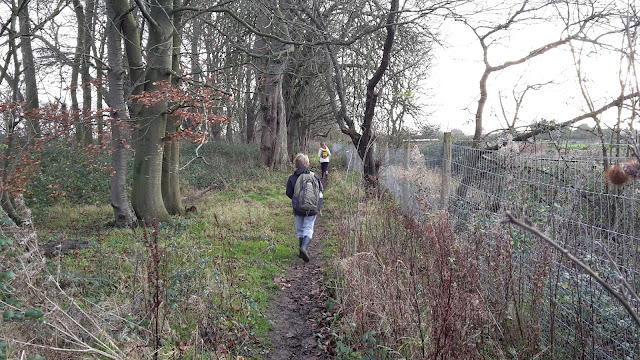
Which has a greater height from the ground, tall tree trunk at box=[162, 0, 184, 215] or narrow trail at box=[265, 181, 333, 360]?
tall tree trunk at box=[162, 0, 184, 215]

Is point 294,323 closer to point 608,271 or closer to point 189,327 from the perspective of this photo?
point 189,327

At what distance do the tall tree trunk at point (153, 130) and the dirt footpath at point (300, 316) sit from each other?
3.65 meters

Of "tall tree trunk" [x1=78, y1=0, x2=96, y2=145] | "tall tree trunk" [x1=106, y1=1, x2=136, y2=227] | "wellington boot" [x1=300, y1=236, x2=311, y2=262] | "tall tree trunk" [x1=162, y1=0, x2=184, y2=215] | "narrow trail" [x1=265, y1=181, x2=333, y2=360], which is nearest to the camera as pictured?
"narrow trail" [x1=265, y1=181, x2=333, y2=360]

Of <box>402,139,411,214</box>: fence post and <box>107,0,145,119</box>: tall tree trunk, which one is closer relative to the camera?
<box>107,0,145,119</box>: tall tree trunk

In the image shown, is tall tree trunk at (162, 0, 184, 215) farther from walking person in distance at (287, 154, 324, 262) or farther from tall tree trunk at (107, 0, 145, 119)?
walking person in distance at (287, 154, 324, 262)

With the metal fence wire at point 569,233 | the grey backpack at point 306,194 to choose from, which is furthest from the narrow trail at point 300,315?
the metal fence wire at point 569,233

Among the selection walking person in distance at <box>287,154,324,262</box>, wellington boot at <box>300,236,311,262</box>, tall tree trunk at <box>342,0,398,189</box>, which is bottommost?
wellington boot at <box>300,236,311,262</box>

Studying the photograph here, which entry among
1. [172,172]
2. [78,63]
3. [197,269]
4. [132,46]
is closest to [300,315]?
[197,269]

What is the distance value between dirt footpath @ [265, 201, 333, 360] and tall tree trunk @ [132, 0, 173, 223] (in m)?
3.65

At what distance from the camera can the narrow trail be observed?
4.14 metres

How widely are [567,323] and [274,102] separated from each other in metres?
17.0

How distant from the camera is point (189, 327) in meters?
3.97

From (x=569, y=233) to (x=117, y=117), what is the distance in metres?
7.49

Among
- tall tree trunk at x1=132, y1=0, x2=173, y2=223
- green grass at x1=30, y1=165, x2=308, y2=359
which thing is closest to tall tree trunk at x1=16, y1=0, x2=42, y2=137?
tall tree trunk at x1=132, y1=0, x2=173, y2=223
